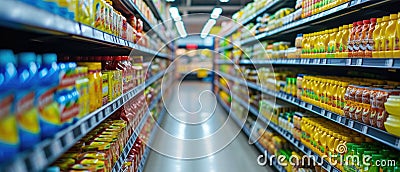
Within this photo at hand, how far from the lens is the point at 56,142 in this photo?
111cm

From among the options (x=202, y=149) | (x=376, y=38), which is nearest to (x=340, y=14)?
(x=376, y=38)

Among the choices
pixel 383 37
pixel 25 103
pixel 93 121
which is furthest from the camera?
pixel 383 37

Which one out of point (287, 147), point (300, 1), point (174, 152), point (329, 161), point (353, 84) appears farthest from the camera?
point (174, 152)

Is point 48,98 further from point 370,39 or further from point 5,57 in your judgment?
point 370,39

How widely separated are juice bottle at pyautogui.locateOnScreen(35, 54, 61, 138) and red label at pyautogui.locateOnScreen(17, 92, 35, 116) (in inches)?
1.4

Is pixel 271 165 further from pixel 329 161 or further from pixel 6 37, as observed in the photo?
pixel 6 37

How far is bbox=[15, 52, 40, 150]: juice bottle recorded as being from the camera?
0.93m

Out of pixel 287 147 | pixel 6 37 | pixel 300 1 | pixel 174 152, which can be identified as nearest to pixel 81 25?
pixel 6 37

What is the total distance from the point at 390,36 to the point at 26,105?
170cm

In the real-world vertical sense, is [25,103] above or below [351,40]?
below

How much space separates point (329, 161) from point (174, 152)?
2411 millimetres

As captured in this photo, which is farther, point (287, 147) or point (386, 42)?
point (287, 147)

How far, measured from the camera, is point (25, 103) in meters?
0.95

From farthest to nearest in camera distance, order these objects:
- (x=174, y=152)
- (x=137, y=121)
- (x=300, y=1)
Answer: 1. (x=174, y=152)
2. (x=137, y=121)
3. (x=300, y=1)
